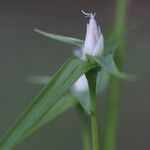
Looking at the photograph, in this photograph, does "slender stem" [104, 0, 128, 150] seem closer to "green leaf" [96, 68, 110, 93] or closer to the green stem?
"green leaf" [96, 68, 110, 93]

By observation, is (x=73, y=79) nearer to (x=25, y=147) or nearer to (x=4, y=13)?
(x=25, y=147)

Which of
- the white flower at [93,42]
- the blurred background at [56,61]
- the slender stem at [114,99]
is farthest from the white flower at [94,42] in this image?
the blurred background at [56,61]

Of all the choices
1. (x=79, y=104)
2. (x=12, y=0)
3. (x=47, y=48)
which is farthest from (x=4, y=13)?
(x=79, y=104)

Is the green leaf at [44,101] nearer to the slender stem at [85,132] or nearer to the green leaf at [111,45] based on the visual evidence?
the green leaf at [111,45]

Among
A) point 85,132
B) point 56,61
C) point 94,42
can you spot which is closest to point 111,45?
point 94,42

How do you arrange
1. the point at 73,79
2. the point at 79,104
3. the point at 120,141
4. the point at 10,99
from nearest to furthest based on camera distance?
the point at 73,79
the point at 79,104
the point at 120,141
the point at 10,99

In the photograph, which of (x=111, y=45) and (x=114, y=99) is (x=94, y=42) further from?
(x=114, y=99)
